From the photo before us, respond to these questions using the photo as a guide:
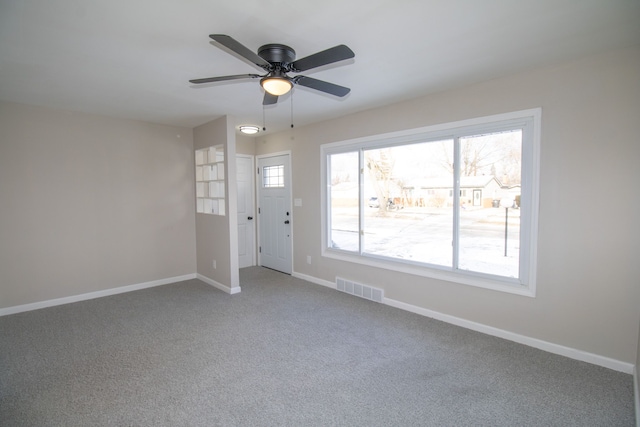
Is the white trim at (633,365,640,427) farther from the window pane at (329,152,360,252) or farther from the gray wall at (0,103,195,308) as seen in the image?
the gray wall at (0,103,195,308)

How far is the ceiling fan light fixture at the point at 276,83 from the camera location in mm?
2207

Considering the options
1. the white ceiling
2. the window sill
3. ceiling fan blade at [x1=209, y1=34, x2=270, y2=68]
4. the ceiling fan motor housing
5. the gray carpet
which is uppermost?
the white ceiling

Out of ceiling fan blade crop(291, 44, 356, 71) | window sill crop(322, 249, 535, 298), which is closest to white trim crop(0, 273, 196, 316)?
window sill crop(322, 249, 535, 298)

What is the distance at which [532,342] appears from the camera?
2926 mm

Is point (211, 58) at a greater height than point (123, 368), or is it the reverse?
point (211, 58)

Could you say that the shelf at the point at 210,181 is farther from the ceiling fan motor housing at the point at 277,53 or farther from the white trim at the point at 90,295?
the ceiling fan motor housing at the point at 277,53

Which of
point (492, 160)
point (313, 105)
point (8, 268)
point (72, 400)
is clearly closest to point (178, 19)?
point (313, 105)

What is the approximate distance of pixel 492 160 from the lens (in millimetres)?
3178

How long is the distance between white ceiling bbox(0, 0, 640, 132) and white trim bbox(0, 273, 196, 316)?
2.56 metres

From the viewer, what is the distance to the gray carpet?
207 cm

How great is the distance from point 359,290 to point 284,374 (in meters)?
2.02

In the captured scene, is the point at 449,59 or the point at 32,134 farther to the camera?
the point at 32,134

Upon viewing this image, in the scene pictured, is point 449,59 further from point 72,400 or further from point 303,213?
point 72,400

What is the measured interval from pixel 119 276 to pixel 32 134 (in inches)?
85.1
